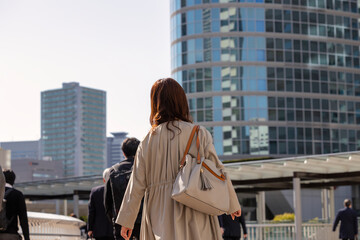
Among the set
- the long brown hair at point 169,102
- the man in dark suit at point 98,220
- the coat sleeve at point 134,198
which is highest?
the long brown hair at point 169,102

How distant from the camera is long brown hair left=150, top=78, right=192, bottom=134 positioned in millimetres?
4543

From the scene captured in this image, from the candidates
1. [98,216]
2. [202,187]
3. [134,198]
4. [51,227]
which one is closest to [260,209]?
[51,227]

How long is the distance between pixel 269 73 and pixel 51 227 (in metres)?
59.5

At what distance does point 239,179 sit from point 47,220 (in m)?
17.2

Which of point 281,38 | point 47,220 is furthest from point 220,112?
point 47,220

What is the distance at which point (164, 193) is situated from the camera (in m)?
4.38

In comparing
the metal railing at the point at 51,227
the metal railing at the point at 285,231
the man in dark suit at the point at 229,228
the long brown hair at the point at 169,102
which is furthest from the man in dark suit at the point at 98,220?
the metal railing at the point at 285,231

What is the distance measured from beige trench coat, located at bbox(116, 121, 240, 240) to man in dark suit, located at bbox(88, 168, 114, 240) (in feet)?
13.8

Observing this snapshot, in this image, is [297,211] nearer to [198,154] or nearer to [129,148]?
[129,148]

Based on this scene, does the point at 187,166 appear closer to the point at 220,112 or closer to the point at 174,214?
the point at 174,214

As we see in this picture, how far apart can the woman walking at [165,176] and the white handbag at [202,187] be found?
0.09m

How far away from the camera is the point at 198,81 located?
70.2 meters

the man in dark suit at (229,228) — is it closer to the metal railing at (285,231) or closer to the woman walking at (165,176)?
the woman walking at (165,176)

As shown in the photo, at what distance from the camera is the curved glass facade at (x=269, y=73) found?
225 feet
